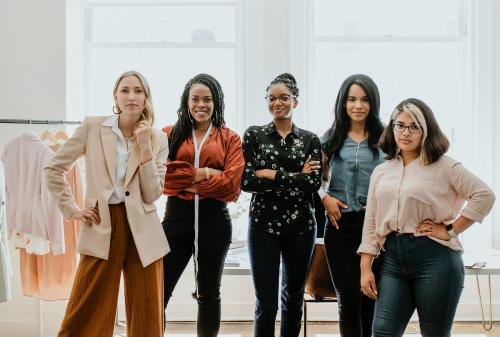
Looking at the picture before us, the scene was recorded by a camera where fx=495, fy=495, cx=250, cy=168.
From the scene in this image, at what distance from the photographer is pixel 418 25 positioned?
167 inches

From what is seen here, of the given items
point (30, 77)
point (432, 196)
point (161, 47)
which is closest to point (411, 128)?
point (432, 196)

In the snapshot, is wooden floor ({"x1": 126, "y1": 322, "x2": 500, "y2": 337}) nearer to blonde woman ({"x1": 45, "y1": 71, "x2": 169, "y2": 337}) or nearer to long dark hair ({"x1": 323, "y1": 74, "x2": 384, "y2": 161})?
blonde woman ({"x1": 45, "y1": 71, "x2": 169, "y2": 337})

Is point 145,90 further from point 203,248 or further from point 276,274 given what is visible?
point 276,274

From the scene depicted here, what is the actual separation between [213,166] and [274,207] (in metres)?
0.40

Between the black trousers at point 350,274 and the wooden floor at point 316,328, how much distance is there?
1.21 m

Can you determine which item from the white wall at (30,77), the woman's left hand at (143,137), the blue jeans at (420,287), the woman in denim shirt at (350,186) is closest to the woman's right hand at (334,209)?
the woman in denim shirt at (350,186)

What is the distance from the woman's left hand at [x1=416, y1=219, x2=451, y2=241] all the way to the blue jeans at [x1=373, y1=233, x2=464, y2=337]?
0.10ft

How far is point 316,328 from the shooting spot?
3.83 meters

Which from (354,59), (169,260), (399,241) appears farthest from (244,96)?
(399,241)

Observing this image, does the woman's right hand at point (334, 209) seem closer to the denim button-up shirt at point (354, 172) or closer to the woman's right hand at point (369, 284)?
the denim button-up shirt at point (354, 172)

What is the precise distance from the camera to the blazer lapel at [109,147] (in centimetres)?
230

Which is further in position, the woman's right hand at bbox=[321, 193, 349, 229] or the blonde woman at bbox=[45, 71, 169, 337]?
the woman's right hand at bbox=[321, 193, 349, 229]

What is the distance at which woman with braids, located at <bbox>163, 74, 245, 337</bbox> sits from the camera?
2586mm

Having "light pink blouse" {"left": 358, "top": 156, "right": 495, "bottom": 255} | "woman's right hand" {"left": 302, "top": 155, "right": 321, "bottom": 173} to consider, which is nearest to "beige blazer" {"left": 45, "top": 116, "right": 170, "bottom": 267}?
"woman's right hand" {"left": 302, "top": 155, "right": 321, "bottom": 173}
